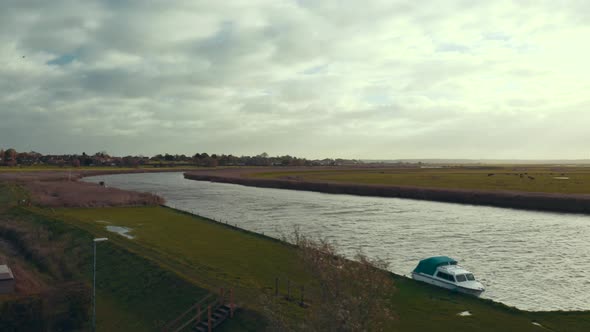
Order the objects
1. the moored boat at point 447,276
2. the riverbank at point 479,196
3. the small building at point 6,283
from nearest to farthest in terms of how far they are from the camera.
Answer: the moored boat at point 447,276
the small building at point 6,283
the riverbank at point 479,196

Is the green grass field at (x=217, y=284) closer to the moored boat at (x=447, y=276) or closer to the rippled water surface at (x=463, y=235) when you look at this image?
the moored boat at (x=447, y=276)

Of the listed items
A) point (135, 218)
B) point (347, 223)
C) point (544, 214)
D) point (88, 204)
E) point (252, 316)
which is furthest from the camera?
point (88, 204)

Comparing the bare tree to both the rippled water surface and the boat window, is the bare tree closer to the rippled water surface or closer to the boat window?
the rippled water surface

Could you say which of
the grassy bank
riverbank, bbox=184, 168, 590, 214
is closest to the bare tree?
the grassy bank

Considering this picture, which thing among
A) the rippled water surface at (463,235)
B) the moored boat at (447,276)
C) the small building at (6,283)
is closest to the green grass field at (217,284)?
the moored boat at (447,276)

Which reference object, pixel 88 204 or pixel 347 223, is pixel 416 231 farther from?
pixel 88 204

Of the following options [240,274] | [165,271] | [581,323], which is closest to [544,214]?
[581,323]

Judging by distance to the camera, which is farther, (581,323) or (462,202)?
(462,202)

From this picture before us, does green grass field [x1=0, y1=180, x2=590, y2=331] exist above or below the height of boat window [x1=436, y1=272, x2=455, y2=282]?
below
